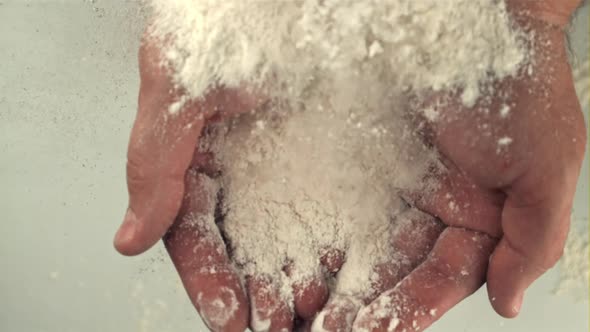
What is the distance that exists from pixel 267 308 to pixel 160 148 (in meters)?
0.15

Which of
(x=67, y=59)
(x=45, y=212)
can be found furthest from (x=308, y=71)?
(x=45, y=212)

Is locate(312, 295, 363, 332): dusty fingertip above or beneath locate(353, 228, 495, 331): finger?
beneath

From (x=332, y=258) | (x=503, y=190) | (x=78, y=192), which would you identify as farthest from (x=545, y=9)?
(x=78, y=192)

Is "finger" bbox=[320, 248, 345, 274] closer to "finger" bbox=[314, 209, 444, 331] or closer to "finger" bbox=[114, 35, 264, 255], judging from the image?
"finger" bbox=[314, 209, 444, 331]

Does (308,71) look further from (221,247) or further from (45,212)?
(45,212)

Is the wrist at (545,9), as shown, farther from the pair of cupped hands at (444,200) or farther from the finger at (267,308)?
the finger at (267,308)

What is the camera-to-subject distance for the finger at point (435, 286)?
457mm

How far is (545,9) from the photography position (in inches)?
17.7

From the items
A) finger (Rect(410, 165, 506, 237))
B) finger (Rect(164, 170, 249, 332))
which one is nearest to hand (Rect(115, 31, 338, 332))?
finger (Rect(164, 170, 249, 332))

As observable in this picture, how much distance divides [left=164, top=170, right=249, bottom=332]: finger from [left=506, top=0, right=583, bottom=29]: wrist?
28cm

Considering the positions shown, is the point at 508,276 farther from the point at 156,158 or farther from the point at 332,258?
the point at 156,158

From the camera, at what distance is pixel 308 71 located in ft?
1.51

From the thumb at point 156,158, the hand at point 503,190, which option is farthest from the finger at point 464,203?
the thumb at point 156,158

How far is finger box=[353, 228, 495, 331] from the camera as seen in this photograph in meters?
Result: 0.46
